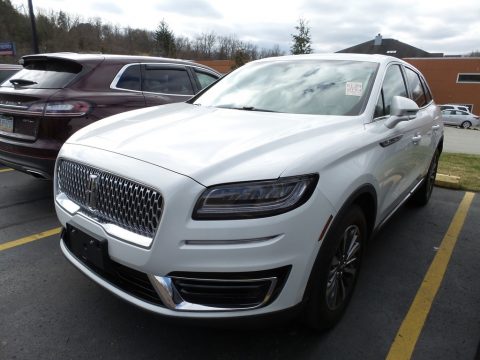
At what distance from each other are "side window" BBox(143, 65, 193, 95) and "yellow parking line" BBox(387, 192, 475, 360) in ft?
12.8

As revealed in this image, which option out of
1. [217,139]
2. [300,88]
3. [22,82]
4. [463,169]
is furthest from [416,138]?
[463,169]

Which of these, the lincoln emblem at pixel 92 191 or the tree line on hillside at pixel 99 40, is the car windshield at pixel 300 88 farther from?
the tree line on hillside at pixel 99 40

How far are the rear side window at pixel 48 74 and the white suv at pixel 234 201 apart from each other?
185cm

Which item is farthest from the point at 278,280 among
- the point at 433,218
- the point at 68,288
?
the point at 433,218

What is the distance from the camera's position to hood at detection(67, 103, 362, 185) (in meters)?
1.98

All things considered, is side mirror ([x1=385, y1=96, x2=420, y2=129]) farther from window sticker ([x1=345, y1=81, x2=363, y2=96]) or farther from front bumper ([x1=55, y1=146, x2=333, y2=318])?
front bumper ([x1=55, y1=146, x2=333, y2=318])

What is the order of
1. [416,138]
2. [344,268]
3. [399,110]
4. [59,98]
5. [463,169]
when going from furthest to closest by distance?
1. [463,169]
2. [59,98]
3. [416,138]
4. [399,110]
5. [344,268]

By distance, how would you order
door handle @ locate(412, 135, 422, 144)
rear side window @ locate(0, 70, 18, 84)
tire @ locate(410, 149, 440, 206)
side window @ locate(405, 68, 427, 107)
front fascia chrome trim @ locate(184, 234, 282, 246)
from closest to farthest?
1. front fascia chrome trim @ locate(184, 234, 282, 246)
2. door handle @ locate(412, 135, 422, 144)
3. side window @ locate(405, 68, 427, 107)
4. tire @ locate(410, 149, 440, 206)
5. rear side window @ locate(0, 70, 18, 84)

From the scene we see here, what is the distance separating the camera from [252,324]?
6.47 feet

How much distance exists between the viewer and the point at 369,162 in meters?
2.56

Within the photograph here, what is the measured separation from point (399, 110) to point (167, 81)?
142 inches

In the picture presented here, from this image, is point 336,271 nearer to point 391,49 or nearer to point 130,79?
point 130,79

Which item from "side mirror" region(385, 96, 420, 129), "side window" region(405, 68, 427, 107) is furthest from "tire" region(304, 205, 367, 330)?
"side window" region(405, 68, 427, 107)

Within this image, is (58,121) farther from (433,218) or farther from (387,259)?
(433,218)
